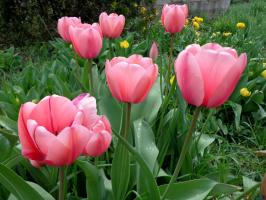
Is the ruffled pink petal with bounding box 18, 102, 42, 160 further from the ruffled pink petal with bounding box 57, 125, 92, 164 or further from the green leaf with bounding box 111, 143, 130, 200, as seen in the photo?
the green leaf with bounding box 111, 143, 130, 200

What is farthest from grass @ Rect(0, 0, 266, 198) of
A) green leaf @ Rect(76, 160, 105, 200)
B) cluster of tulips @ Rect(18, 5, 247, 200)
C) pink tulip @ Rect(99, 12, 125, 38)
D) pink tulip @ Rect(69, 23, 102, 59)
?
cluster of tulips @ Rect(18, 5, 247, 200)

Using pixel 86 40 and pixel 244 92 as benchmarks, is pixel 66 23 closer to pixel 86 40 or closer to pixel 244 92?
pixel 86 40

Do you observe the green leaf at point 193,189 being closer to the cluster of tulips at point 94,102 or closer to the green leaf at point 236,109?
the cluster of tulips at point 94,102

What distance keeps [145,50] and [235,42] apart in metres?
1.15

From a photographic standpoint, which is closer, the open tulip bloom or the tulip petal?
the open tulip bloom

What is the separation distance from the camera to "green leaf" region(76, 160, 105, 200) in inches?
54.8

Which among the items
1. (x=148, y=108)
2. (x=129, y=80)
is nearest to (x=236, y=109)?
(x=148, y=108)

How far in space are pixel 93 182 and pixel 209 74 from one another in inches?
25.3

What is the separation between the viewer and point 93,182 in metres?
1.44

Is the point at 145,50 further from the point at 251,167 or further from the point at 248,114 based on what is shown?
the point at 251,167

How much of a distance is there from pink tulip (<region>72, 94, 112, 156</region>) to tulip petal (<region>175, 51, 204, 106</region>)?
0.68ft

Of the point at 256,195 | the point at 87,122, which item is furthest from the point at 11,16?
the point at 87,122

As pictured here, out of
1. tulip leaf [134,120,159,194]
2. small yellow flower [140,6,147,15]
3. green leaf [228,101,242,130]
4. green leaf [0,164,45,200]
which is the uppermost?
green leaf [0,164,45,200]

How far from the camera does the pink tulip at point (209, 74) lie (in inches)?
38.1
